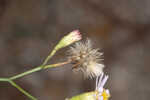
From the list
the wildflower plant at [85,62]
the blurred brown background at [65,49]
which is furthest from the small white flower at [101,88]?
the blurred brown background at [65,49]

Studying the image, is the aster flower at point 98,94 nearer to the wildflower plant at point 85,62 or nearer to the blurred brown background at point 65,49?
the wildflower plant at point 85,62

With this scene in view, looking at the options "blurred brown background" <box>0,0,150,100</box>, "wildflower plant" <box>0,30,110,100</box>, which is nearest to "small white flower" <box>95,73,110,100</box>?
"wildflower plant" <box>0,30,110,100</box>

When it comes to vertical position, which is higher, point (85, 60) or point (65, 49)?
point (65, 49)

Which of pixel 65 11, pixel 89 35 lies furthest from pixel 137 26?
pixel 65 11

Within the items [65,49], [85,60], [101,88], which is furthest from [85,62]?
[65,49]

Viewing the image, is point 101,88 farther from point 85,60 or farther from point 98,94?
point 85,60

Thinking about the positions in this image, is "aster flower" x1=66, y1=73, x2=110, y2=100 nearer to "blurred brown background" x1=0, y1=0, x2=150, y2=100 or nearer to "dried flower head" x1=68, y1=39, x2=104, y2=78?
"dried flower head" x1=68, y1=39, x2=104, y2=78
